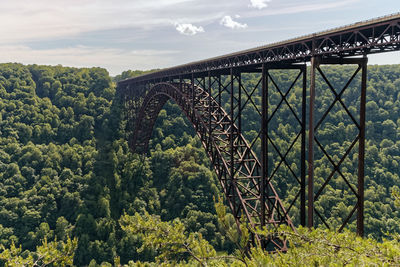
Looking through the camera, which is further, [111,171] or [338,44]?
[111,171]

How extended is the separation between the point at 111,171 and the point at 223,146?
1477 inches

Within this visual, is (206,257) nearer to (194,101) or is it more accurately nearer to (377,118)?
(194,101)

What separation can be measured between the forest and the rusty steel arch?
22.4ft


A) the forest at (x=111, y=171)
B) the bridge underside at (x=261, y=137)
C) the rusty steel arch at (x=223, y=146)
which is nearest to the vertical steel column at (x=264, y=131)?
the bridge underside at (x=261, y=137)

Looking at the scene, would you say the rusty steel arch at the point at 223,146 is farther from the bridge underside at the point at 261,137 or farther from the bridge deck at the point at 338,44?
the bridge deck at the point at 338,44

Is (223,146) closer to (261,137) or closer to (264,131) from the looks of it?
(261,137)

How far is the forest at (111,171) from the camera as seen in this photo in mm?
46219

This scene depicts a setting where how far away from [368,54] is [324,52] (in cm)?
165

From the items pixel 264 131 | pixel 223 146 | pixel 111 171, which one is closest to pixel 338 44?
pixel 264 131

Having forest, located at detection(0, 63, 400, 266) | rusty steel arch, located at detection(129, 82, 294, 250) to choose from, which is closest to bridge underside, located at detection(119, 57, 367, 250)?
rusty steel arch, located at detection(129, 82, 294, 250)

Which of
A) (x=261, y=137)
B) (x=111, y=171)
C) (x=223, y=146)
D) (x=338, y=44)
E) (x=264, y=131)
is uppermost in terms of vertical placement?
(x=338, y=44)

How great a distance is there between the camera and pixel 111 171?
183 feet

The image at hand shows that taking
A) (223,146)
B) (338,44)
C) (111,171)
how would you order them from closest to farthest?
(338,44) < (223,146) < (111,171)

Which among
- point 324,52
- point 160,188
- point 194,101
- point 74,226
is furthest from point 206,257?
point 160,188
